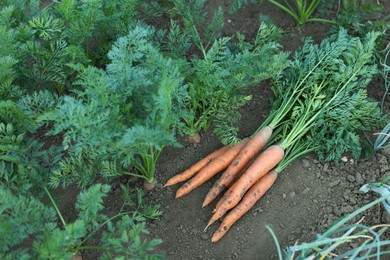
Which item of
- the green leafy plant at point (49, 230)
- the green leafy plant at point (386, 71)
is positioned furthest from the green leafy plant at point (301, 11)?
the green leafy plant at point (49, 230)

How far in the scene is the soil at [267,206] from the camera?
2520 mm

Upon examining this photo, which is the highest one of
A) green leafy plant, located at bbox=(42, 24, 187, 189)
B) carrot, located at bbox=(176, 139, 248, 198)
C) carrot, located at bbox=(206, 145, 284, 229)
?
green leafy plant, located at bbox=(42, 24, 187, 189)

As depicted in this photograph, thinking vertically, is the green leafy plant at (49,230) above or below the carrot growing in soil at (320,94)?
above

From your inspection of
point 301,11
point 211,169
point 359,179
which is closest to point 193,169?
point 211,169

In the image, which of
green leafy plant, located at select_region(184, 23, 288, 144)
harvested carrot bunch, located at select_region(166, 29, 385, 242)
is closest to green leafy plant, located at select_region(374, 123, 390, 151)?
harvested carrot bunch, located at select_region(166, 29, 385, 242)

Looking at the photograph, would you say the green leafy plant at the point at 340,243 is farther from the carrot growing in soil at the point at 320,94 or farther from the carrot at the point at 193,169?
the carrot at the point at 193,169

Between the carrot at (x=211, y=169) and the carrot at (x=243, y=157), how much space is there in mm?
31

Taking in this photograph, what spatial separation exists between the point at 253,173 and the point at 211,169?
205 mm

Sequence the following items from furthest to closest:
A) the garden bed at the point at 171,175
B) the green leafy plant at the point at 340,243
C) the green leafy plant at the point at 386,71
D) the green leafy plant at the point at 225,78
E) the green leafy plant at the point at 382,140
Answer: the green leafy plant at the point at 386,71 → the green leafy plant at the point at 382,140 → the green leafy plant at the point at 225,78 → the garden bed at the point at 171,175 → the green leafy plant at the point at 340,243

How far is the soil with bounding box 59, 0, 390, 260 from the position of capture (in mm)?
2520

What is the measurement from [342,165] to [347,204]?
0.72ft

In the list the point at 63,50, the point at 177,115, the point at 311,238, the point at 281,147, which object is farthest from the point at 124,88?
the point at 311,238

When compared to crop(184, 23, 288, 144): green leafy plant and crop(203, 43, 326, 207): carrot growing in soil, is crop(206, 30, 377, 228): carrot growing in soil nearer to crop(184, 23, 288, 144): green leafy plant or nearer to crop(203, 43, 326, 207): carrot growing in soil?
crop(203, 43, 326, 207): carrot growing in soil

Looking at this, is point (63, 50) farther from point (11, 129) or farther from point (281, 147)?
point (281, 147)
